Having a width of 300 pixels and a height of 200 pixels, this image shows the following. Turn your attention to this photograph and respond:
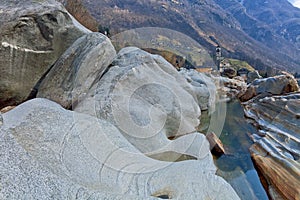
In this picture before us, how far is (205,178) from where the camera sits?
140 inches

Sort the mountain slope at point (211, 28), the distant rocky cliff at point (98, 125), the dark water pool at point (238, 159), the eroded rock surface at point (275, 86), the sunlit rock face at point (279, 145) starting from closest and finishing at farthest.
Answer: the distant rocky cliff at point (98, 125)
the sunlit rock face at point (279, 145)
the dark water pool at point (238, 159)
the eroded rock surface at point (275, 86)
the mountain slope at point (211, 28)

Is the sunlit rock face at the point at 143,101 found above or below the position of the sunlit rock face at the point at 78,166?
below

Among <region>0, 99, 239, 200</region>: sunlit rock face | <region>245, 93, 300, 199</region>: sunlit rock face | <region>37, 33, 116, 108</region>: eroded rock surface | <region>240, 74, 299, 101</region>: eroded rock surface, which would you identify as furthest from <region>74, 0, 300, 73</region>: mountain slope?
<region>0, 99, 239, 200</region>: sunlit rock face

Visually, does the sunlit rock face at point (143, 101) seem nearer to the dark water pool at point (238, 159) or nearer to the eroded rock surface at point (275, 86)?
the dark water pool at point (238, 159)

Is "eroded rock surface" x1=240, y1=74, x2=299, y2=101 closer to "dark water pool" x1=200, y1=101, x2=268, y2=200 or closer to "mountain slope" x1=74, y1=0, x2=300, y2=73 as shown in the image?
"dark water pool" x1=200, y1=101, x2=268, y2=200

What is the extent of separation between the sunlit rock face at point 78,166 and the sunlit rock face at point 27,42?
231 centimetres

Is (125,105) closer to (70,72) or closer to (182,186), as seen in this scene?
(70,72)

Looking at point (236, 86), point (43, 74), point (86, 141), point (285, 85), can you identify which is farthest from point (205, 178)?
point (236, 86)

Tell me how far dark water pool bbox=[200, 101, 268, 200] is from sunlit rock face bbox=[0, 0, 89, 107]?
189 inches

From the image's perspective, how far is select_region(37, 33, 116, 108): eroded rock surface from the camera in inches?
221

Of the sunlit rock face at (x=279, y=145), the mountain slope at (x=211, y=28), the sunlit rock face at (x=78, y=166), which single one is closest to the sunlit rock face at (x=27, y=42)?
the sunlit rock face at (x=78, y=166)

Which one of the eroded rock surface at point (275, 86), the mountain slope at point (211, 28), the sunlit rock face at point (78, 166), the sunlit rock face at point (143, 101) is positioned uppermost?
the sunlit rock face at point (78, 166)

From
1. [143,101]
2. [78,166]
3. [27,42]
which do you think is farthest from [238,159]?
[27,42]

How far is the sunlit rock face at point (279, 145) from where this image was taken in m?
4.94
